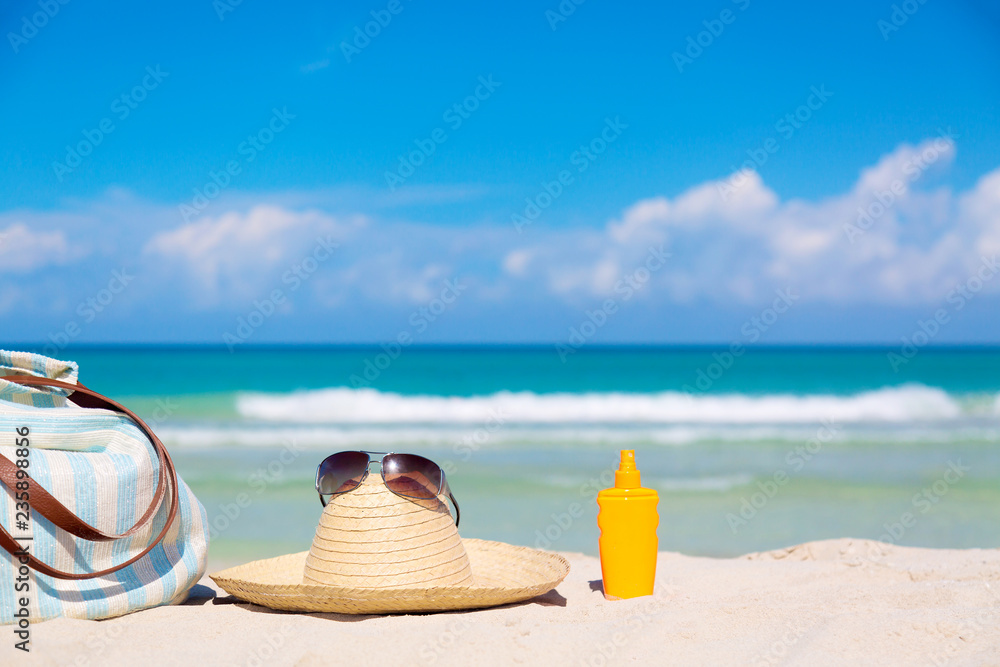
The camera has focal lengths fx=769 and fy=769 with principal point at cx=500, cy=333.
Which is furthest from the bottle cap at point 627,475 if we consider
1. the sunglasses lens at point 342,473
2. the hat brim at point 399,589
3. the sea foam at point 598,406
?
the sea foam at point 598,406

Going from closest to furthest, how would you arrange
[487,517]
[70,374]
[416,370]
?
[70,374] → [487,517] → [416,370]

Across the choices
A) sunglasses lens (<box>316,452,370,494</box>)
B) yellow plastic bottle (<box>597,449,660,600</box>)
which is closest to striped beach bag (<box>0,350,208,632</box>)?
sunglasses lens (<box>316,452,370,494</box>)

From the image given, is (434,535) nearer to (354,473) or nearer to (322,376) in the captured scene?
(354,473)

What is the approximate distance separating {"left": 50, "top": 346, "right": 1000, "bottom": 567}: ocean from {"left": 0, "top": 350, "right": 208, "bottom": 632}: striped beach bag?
1737 mm

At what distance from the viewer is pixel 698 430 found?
9.99m

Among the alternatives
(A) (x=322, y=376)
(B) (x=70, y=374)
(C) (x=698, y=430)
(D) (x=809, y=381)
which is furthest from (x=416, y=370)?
(B) (x=70, y=374)

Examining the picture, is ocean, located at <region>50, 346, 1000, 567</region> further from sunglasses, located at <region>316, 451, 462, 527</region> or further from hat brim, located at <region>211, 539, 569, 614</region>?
sunglasses, located at <region>316, 451, 462, 527</region>

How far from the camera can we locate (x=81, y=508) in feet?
7.16

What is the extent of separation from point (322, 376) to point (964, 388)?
1597cm

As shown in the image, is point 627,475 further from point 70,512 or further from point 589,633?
point 70,512

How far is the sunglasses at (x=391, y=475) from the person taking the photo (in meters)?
2.37

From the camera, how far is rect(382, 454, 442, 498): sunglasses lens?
2367mm

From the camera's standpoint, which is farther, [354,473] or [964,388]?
[964,388]

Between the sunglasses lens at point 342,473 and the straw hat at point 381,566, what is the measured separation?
3 centimetres
